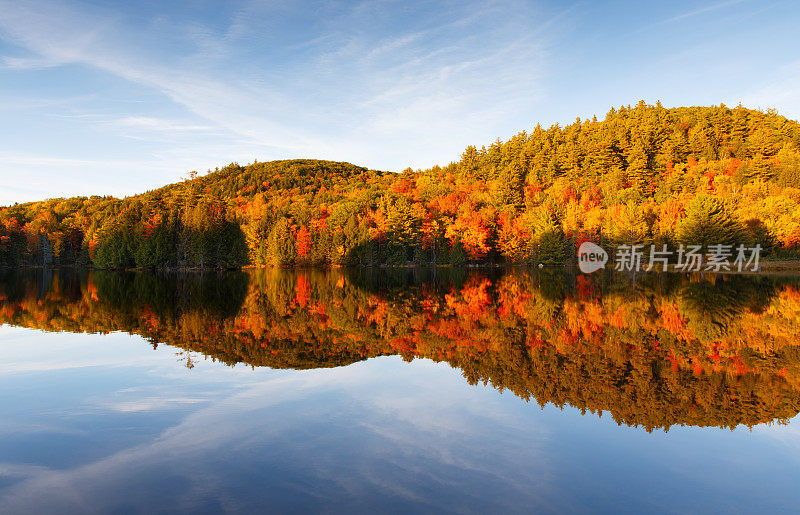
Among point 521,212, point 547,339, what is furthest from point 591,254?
point 547,339

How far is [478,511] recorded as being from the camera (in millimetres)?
4520

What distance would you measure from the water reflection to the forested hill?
4679cm

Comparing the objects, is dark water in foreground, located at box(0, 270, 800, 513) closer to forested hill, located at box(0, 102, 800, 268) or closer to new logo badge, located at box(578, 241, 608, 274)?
forested hill, located at box(0, 102, 800, 268)

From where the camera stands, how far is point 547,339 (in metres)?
11.9

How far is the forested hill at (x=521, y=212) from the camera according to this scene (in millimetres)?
65688

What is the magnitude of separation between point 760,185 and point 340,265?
66.9 m

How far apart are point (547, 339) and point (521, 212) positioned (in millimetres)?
73445

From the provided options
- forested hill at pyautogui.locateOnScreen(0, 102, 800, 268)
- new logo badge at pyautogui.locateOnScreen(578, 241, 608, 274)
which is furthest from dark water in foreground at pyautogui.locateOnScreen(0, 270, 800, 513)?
new logo badge at pyautogui.locateOnScreen(578, 241, 608, 274)

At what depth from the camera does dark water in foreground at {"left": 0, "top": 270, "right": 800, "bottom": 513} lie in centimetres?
485

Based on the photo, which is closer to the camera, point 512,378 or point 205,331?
point 512,378

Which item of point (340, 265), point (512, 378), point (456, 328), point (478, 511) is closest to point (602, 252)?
point (340, 265)

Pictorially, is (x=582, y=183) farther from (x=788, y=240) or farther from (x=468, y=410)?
(x=468, y=410)

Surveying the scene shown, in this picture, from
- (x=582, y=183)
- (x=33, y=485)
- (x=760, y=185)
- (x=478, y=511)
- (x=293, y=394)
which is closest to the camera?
(x=478, y=511)

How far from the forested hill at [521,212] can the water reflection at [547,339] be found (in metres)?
46.8
